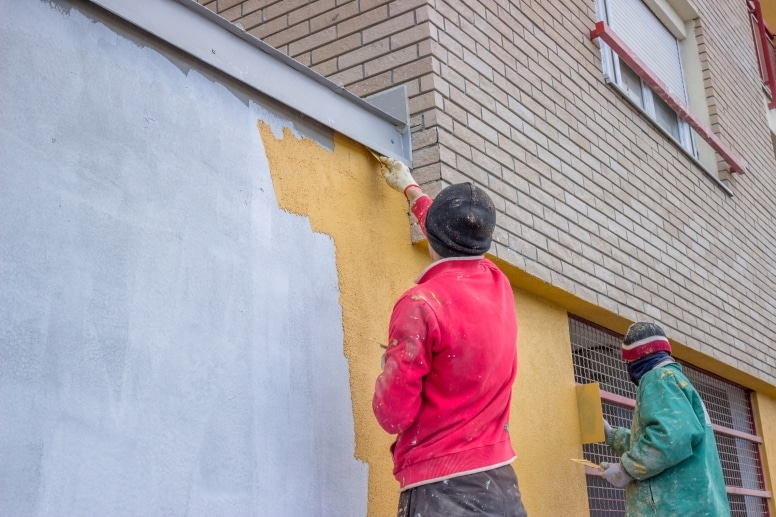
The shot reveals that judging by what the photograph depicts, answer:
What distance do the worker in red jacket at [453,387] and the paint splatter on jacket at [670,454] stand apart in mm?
1277

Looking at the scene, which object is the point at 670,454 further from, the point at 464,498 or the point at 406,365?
the point at 406,365

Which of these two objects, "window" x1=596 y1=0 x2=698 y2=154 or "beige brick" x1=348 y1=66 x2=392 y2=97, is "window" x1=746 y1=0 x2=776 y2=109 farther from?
"beige brick" x1=348 y1=66 x2=392 y2=97

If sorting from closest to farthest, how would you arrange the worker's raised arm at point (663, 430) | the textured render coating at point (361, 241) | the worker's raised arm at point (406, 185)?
the textured render coating at point (361, 241) → the worker's raised arm at point (406, 185) → the worker's raised arm at point (663, 430)

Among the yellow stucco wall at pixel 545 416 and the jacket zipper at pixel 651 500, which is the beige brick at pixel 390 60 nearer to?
the yellow stucco wall at pixel 545 416

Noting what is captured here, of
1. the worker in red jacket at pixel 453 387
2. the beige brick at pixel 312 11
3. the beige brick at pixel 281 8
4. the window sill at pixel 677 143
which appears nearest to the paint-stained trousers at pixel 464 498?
the worker in red jacket at pixel 453 387

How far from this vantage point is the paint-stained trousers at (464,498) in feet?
8.61

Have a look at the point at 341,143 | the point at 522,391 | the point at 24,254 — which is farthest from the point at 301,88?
the point at 522,391

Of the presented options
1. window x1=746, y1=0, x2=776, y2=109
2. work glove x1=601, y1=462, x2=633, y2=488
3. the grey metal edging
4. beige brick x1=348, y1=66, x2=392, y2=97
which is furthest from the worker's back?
window x1=746, y1=0, x2=776, y2=109

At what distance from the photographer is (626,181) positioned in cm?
561

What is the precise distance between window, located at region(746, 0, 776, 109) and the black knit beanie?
7953 millimetres

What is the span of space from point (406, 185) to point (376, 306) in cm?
Result: 51

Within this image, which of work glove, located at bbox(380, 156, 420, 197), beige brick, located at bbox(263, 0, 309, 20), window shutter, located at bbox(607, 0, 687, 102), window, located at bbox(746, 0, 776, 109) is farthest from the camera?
window, located at bbox(746, 0, 776, 109)

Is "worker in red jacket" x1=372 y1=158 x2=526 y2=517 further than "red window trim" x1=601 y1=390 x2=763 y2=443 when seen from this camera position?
No

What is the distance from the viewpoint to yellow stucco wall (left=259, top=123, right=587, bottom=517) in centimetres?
331
